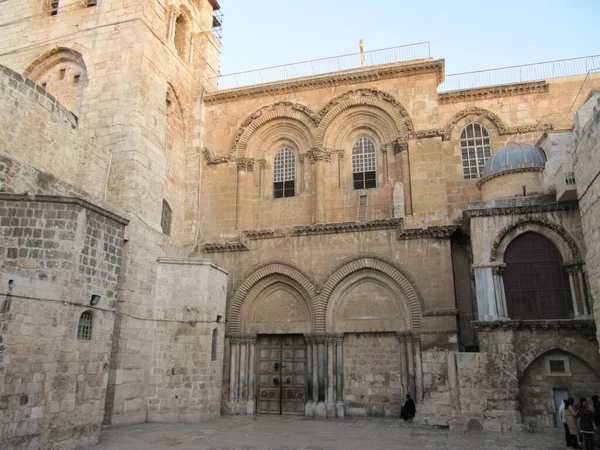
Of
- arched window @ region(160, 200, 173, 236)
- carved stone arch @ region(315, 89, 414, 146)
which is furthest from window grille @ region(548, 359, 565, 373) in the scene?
arched window @ region(160, 200, 173, 236)

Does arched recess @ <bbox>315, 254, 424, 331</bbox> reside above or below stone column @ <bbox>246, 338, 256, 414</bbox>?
above

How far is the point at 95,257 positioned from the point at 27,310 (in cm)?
192

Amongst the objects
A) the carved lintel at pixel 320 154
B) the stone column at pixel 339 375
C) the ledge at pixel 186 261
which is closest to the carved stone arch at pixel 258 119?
the carved lintel at pixel 320 154

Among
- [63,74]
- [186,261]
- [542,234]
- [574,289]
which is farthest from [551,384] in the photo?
[63,74]

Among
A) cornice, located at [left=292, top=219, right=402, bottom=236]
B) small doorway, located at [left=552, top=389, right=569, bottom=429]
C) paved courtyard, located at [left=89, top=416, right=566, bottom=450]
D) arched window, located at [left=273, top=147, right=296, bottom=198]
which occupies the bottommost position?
paved courtyard, located at [left=89, top=416, right=566, bottom=450]

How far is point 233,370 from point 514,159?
11153mm

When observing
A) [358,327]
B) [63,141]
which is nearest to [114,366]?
[63,141]

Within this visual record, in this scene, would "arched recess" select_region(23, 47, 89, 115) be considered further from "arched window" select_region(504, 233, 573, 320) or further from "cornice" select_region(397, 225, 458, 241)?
"arched window" select_region(504, 233, 573, 320)

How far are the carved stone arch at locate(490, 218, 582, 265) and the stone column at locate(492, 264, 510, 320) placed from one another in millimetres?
284

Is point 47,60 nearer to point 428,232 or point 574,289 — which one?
point 428,232

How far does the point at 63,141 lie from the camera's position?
14328 mm

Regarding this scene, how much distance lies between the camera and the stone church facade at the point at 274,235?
11.2m

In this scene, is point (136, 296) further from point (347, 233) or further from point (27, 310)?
point (347, 233)

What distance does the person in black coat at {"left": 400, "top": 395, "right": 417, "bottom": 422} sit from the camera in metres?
14.7
